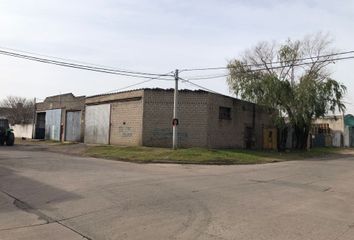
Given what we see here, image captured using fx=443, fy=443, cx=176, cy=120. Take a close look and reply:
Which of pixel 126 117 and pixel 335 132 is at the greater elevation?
pixel 335 132

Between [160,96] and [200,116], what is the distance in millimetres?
3317

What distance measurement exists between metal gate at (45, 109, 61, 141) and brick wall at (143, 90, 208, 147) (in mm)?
15399

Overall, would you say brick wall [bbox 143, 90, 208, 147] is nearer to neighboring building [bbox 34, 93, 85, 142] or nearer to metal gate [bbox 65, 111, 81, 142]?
neighboring building [bbox 34, 93, 85, 142]

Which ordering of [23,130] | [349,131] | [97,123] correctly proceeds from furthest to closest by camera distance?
[349,131]
[23,130]
[97,123]

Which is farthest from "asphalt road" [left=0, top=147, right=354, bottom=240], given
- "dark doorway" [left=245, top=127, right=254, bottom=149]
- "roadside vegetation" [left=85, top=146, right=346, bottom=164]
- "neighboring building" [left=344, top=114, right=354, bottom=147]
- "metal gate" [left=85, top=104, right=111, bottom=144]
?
"neighboring building" [left=344, top=114, right=354, bottom=147]

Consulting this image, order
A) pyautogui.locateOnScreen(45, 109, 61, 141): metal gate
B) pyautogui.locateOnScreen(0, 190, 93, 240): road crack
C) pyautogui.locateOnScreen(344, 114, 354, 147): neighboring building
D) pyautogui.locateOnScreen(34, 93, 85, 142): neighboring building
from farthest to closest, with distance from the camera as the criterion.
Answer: pyautogui.locateOnScreen(344, 114, 354, 147): neighboring building
pyautogui.locateOnScreen(45, 109, 61, 141): metal gate
pyautogui.locateOnScreen(34, 93, 85, 142): neighboring building
pyautogui.locateOnScreen(0, 190, 93, 240): road crack

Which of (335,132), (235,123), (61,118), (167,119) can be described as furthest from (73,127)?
(335,132)

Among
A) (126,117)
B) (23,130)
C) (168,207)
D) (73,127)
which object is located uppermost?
(126,117)

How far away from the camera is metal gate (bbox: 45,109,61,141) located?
4484cm

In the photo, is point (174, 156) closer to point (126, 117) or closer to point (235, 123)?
point (126, 117)

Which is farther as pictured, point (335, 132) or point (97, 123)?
point (335, 132)

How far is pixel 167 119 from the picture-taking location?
32.7 m

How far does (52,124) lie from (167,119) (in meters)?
18.3

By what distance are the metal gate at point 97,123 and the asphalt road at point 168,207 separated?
19591 mm
